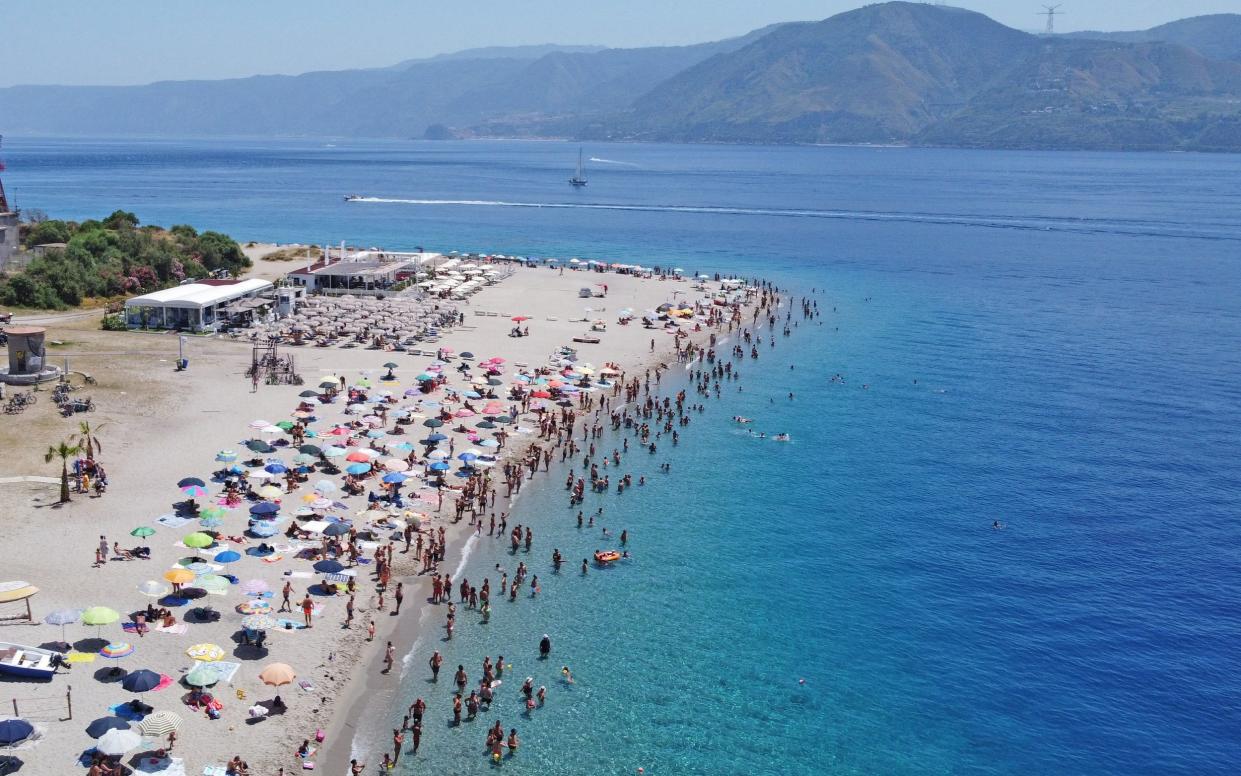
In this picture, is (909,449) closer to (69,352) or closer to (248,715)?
(248,715)

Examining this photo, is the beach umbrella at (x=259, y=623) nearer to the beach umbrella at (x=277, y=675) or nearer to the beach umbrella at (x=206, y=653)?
the beach umbrella at (x=206, y=653)

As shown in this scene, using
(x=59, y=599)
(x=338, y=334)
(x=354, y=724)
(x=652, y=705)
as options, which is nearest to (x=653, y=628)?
(x=652, y=705)

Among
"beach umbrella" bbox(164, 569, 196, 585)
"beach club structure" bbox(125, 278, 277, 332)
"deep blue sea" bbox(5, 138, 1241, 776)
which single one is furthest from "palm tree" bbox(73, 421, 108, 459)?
"beach club structure" bbox(125, 278, 277, 332)

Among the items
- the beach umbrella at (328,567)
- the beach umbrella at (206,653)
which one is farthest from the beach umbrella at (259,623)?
the beach umbrella at (328,567)

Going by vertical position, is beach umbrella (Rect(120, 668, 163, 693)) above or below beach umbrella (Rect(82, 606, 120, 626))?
below

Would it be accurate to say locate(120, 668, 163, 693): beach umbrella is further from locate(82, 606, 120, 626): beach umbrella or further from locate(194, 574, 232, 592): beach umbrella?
locate(194, 574, 232, 592): beach umbrella

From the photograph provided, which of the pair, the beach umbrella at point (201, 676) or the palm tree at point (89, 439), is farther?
the palm tree at point (89, 439)
